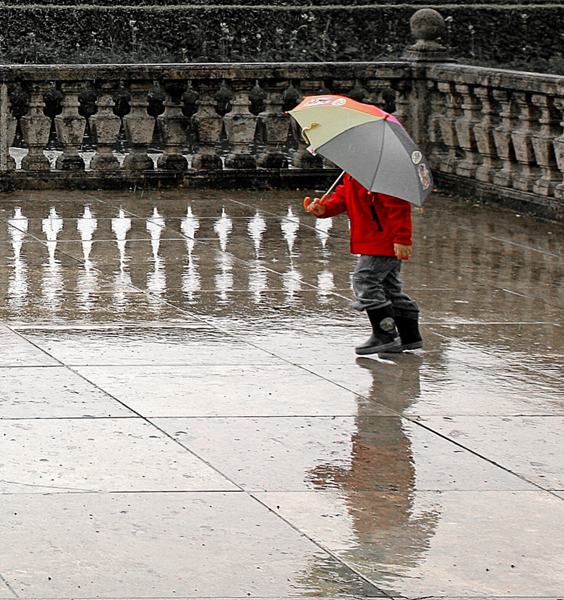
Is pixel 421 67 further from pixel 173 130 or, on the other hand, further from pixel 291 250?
pixel 291 250

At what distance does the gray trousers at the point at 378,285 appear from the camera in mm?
6586

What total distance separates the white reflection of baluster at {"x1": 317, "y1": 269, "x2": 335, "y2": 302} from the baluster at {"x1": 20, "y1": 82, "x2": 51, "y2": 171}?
4434 millimetres

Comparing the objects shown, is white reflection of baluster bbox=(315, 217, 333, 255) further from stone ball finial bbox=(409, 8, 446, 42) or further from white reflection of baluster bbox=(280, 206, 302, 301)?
stone ball finial bbox=(409, 8, 446, 42)

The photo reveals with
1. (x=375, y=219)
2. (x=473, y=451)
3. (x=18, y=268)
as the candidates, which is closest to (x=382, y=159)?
(x=375, y=219)

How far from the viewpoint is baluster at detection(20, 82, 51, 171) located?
39.5ft

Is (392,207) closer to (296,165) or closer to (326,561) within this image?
(326,561)

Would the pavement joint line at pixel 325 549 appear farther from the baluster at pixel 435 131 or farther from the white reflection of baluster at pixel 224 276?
the baluster at pixel 435 131

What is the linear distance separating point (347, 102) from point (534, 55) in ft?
73.6

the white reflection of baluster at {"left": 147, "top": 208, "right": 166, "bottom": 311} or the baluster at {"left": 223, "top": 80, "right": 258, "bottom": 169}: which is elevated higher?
the baluster at {"left": 223, "top": 80, "right": 258, "bottom": 169}

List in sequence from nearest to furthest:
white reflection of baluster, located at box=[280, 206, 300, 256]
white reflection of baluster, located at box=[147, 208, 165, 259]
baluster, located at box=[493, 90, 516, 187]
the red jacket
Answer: the red jacket, white reflection of baluster, located at box=[147, 208, 165, 259], white reflection of baluster, located at box=[280, 206, 300, 256], baluster, located at box=[493, 90, 516, 187]

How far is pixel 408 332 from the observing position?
6641mm

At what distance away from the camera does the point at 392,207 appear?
643 centimetres

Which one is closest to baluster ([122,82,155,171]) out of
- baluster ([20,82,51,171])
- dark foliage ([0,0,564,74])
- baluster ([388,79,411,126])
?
baluster ([20,82,51,171])

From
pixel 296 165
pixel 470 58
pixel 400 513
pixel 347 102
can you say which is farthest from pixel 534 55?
pixel 400 513
